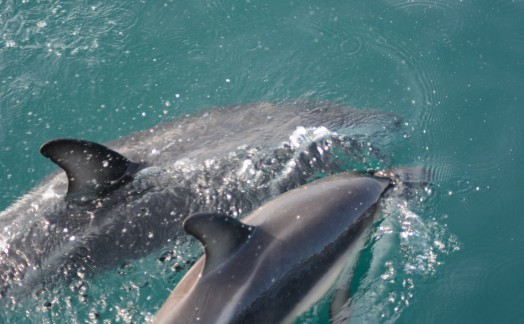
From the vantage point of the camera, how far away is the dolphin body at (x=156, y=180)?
269 inches

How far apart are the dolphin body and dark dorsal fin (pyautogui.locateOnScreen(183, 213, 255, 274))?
179 centimetres

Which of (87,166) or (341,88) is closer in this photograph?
(87,166)

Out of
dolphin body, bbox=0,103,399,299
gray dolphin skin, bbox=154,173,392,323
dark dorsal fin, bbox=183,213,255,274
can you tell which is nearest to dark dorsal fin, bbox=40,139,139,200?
dolphin body, bbox=0,103,399,299

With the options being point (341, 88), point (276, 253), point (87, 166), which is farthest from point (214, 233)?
point (341, 88)

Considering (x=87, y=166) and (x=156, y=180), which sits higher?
(x=87, y=166)

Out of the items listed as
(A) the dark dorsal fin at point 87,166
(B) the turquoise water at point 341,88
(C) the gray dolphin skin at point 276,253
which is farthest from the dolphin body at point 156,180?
(C) the gray dolphin skin at point 276,253

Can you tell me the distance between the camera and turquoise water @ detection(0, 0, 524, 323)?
7.71m

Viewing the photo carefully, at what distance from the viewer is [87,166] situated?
695cm

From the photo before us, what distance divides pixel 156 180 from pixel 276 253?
2241mm

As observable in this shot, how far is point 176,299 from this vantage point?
17.7ft

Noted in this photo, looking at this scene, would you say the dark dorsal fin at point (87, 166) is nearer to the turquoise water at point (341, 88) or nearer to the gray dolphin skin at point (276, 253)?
the turquoise water at point (341, 88)

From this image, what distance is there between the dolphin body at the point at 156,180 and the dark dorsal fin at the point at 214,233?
1791 mm

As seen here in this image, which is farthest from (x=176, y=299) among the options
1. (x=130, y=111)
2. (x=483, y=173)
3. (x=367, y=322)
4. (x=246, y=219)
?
(x=483, y=173)

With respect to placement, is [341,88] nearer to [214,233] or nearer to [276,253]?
[276,253]
